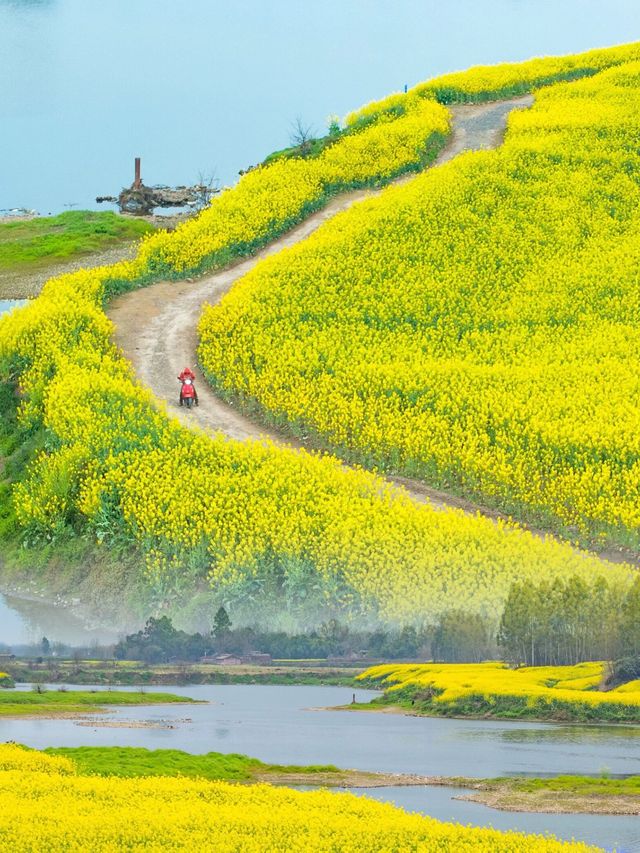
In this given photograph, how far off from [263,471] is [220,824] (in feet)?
51.2

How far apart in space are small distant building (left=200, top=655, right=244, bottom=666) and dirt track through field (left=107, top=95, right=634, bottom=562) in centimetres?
1247

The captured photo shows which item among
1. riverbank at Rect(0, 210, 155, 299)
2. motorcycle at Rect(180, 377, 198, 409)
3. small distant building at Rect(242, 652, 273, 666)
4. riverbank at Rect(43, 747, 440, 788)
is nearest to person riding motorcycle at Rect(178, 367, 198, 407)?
motorcycle at Rect(180, 377, 198, 409)

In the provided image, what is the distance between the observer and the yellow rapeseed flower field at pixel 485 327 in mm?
41719

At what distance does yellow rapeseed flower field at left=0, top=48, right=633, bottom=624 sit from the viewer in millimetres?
32531

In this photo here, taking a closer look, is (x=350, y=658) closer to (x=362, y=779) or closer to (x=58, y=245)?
(x=362, y=779)

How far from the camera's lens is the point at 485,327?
50.8m

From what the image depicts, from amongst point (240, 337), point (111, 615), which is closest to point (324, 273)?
point (240, 337)

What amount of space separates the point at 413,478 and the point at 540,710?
15.0 metres

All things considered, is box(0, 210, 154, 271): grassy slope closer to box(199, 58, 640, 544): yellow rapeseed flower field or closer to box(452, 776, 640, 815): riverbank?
box(199, 58, 640, 544): yellow rapeseed flower field

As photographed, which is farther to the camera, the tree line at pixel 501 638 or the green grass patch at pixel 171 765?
the tree line at pixel 501 638

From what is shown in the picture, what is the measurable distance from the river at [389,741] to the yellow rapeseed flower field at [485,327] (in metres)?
13.3

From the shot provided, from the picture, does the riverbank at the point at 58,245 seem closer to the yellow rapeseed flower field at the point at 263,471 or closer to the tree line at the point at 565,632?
the yellow rapeseed flower field at the point at 263,471

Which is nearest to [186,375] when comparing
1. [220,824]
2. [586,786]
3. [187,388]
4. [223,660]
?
[187,388]

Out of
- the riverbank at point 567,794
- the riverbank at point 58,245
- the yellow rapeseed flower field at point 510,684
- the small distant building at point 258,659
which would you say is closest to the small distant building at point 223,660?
the small distant building at point 258,659
